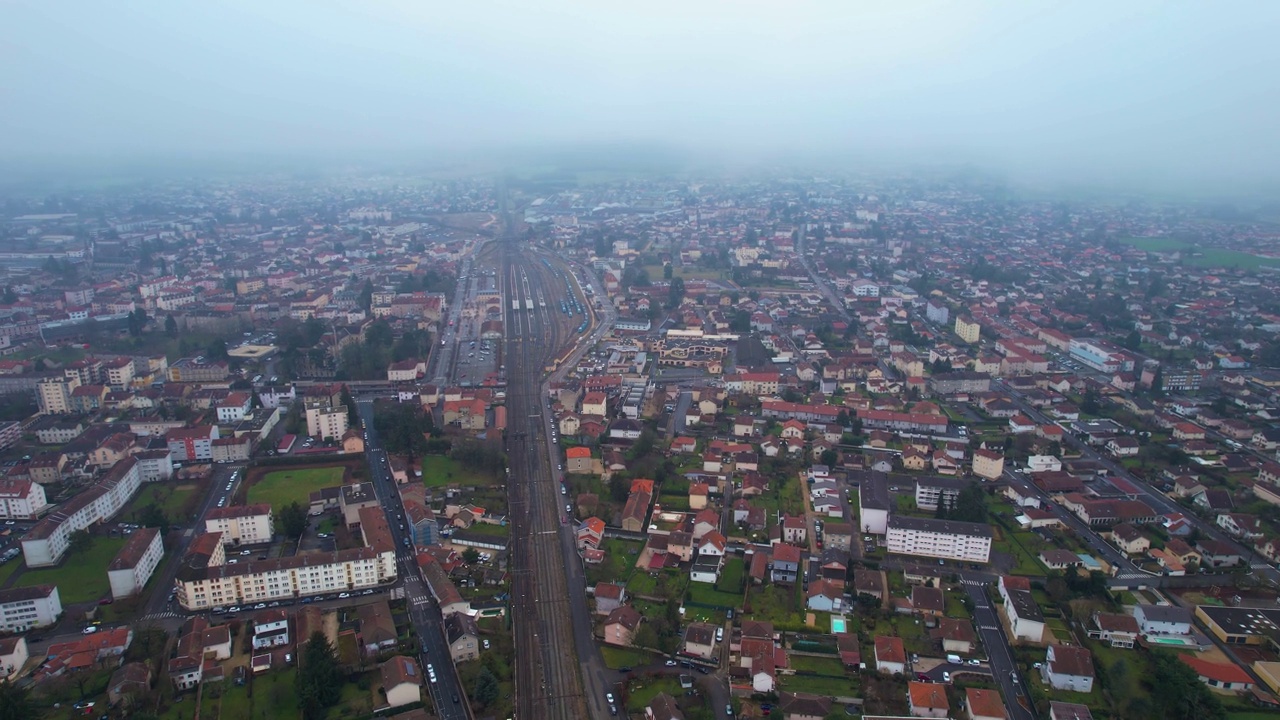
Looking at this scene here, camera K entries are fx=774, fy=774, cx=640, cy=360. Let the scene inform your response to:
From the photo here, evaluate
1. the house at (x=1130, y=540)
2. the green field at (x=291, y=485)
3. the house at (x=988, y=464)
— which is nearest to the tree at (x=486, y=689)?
the green field at (x=291, y=485)

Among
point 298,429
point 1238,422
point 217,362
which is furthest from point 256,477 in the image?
point 1238,422

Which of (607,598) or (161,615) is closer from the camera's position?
(161,615)

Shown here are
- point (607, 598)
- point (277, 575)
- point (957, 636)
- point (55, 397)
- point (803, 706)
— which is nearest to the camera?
point (803, 706)

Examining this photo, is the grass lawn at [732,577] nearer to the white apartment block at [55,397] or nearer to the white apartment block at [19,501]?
the white apartment block at [19,501]

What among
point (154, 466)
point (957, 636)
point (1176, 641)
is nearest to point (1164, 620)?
point (1176, 641)

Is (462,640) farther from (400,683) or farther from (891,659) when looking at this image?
(891,659)

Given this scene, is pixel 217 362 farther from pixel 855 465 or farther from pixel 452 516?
pixel 855 465
